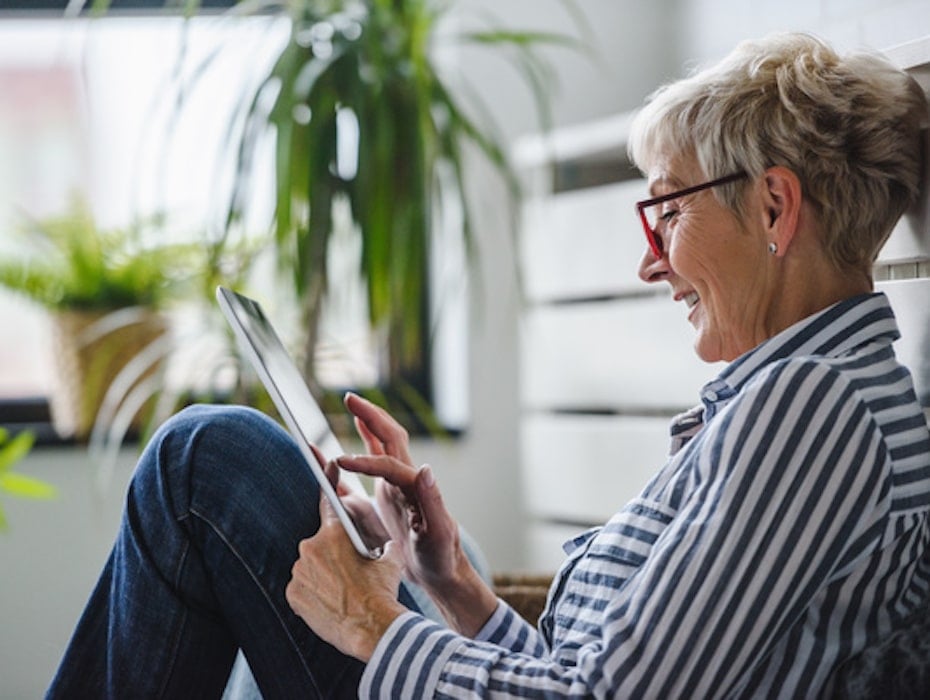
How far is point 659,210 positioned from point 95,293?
1.86m

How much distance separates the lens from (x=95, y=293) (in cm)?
296

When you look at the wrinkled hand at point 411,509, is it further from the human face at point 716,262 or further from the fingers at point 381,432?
the human face at point 716,262

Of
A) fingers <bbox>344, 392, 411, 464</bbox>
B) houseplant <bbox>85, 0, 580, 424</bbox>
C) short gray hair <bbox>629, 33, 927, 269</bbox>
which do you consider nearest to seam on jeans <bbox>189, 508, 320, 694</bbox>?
fingers <bbox>344, 392, 411, 464</bbox>

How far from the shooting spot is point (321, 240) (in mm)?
2447

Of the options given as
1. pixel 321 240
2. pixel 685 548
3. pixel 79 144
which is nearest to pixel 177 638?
pixel 685 548

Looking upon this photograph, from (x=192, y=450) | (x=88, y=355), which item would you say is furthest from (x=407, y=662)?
(x=88, y=355)

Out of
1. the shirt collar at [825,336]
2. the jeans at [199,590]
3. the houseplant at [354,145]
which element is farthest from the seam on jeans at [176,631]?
the houseplant at [354,145]

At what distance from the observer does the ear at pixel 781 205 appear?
1.26m

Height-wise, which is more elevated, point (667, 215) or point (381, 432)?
point (667, 215)

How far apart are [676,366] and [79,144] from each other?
5.48 feet

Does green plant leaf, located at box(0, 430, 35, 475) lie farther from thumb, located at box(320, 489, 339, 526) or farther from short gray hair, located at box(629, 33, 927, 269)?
short gray hair, located at box(629, 33, 927, 269)

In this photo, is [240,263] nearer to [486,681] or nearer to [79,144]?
[79,144]

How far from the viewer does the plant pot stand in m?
2.91

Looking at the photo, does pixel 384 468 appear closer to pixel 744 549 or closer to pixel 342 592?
pixel 342 592
